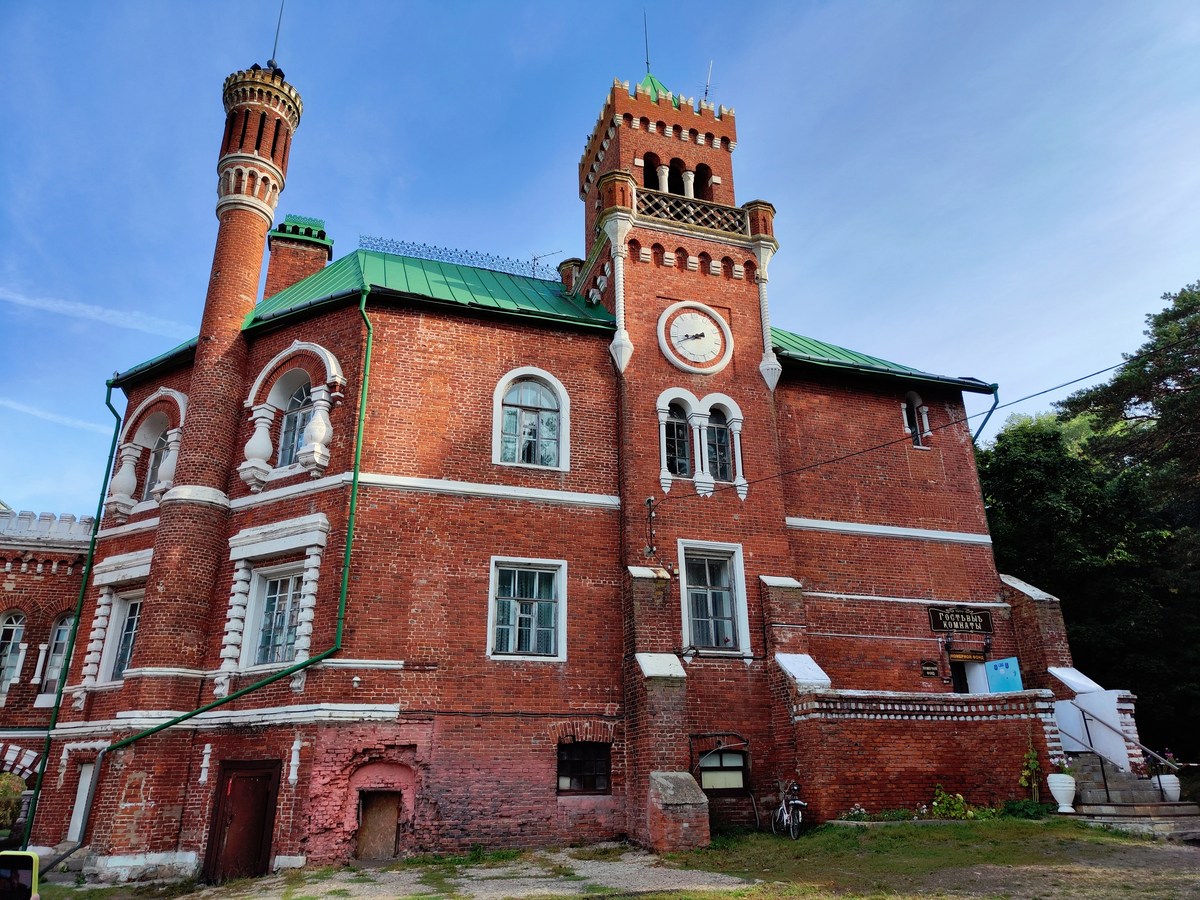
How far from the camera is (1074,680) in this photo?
16031 millimetres

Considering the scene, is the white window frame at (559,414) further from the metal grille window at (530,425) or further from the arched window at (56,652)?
the arched window at (56,652)

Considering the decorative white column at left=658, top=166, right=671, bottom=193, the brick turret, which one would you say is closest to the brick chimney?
the brick turret

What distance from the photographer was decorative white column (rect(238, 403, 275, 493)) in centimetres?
1533

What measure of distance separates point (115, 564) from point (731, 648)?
1191 centimetres

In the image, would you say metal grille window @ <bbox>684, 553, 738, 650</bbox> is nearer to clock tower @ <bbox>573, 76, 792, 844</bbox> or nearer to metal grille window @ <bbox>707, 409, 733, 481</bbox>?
clock tower @ <bbox>573, 76, 792, 844</bbox>

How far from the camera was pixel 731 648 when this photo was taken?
1537 centimetres

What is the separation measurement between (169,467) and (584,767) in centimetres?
989

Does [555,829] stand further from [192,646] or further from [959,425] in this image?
[959,425]

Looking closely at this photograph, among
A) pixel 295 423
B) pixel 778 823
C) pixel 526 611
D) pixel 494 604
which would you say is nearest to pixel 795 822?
pixel 778 823

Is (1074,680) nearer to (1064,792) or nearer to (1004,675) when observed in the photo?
(1004,675)

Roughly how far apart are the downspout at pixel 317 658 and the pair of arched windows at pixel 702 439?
5533 millimetres

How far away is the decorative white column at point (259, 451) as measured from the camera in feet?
50.3

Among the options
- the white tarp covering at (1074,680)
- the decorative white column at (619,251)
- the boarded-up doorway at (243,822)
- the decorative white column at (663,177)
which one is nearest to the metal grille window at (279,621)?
the boarded-up doorway at (243,822)

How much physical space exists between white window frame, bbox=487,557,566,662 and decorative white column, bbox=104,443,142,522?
8.10 metres
